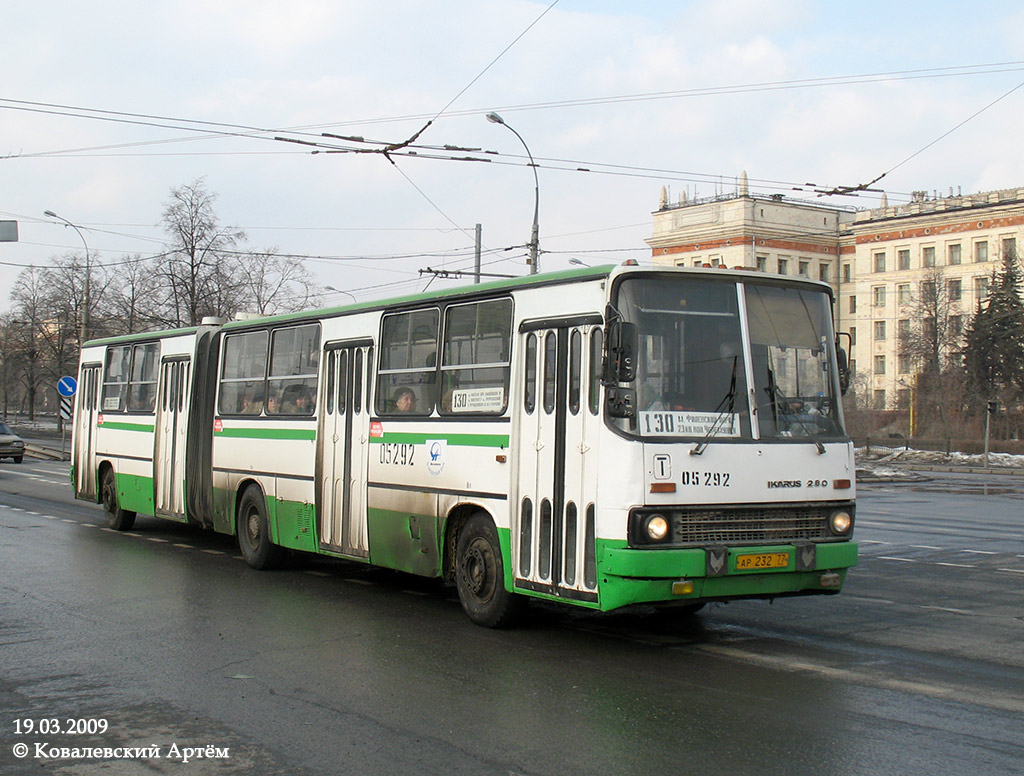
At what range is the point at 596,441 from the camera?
28.1 ft

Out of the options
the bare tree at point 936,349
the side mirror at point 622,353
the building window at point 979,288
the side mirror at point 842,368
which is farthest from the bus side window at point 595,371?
the building window at point 979,288

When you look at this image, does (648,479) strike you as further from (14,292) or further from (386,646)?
(14,292)

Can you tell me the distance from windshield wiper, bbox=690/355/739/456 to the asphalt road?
5.20ft

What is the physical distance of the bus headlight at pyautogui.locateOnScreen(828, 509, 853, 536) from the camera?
895 cm

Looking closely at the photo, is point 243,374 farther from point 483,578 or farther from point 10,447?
point 10,447

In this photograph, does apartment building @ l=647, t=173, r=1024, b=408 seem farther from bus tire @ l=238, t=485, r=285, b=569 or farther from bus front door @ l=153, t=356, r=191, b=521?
bus tire @ l=238, t=485, r=285, b=569

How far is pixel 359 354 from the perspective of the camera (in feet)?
39.9

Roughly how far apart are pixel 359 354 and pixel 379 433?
1051 mm

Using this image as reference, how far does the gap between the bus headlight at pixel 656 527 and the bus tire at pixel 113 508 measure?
12.2 metres

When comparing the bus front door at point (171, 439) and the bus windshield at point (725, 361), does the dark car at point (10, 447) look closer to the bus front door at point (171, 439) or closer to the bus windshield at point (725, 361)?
the bus front door at point (171, 439)

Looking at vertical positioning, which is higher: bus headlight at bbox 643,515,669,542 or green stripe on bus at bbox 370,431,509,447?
green stripe on bus at bbox 370,431,509,447

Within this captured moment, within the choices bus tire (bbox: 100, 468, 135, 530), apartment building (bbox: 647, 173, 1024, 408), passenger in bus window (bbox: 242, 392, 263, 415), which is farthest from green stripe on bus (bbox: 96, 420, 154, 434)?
apartment building (bbox: 647, 173, 1024, 408)

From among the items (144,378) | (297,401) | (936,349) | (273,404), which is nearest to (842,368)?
(297,401)

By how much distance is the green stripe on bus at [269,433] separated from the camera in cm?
1294
